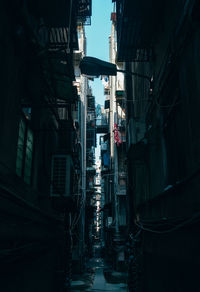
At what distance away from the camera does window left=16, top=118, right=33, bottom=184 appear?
7.17 m

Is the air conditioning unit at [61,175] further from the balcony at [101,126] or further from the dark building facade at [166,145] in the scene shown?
the balcony at [101,126]

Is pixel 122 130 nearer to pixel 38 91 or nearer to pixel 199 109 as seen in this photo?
pixel 38 91

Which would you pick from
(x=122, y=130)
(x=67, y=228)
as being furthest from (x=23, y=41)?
(x=122, y=130)

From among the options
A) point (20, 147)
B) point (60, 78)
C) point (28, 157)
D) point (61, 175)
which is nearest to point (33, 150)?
point (28, 157)

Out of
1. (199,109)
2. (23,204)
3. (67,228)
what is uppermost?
(199,109)

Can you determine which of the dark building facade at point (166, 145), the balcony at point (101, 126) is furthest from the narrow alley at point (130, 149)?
the balcony at point (101, 126)

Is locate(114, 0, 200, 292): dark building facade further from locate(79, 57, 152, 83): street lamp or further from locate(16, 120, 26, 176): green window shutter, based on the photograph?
locate(16, 120, 26, 176): green window shutter

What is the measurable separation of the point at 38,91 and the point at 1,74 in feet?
7.14

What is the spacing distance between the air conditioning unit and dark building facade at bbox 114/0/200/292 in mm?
2483

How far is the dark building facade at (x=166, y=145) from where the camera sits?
178 inches

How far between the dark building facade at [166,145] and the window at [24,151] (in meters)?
3.60

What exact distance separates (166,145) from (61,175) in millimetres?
4473

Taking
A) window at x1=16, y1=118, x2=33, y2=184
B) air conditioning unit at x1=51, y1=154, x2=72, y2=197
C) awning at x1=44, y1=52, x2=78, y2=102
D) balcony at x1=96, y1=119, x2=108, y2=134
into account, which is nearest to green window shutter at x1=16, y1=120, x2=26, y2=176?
window at x1=16, y1=118, x2=33, y2=184

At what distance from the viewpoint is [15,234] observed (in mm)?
5680
